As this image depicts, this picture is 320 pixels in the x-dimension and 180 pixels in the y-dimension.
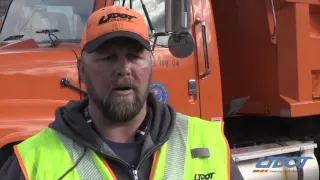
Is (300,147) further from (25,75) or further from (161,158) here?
(161,158)

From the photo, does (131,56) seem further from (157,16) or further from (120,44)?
(157,16)

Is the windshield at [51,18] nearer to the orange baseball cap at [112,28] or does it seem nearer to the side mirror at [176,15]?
the side mirror at [176,15]

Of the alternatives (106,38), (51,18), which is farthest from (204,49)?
(106,38)

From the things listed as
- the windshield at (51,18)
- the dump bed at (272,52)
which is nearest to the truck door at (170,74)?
the windshield at (51,18)

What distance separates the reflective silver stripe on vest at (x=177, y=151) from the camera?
1617 mm

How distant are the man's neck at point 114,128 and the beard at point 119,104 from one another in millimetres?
30

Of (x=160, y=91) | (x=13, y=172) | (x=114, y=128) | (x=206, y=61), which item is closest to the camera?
(x=13, y=172)

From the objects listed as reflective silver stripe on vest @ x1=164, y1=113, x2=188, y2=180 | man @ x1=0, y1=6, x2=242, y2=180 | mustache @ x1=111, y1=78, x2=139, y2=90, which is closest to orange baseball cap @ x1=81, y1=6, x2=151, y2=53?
man @ x1=0, y1=6, x2=242, y2=180

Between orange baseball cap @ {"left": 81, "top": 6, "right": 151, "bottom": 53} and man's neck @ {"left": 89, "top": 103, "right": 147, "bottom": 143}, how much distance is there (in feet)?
0.77

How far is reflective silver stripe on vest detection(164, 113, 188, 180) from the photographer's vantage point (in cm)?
162

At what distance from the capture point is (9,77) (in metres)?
2.91

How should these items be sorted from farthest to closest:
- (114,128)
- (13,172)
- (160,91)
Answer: (160,91) < (114,128) < (13,172)

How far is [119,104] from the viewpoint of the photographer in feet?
5.15

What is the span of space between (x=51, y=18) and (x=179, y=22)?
110cm
